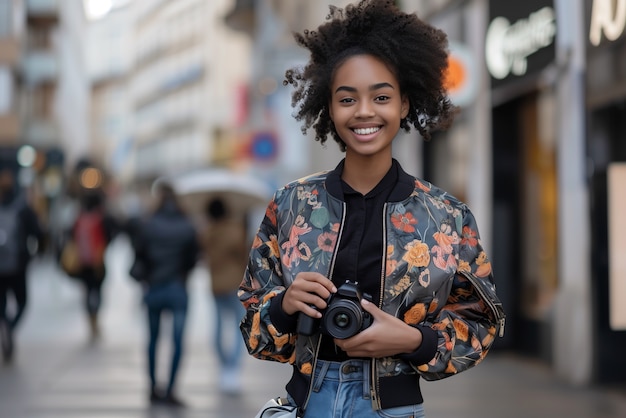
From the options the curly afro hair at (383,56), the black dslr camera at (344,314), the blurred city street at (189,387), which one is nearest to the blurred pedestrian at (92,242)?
the blurred city street at (189,387)

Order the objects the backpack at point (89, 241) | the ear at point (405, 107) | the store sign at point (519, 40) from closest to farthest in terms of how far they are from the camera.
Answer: the ear at point (405, 107) → the store sign at point (519, 40) → the backpack at point (89, 241)

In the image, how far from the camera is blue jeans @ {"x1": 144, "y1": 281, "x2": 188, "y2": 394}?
985 cm

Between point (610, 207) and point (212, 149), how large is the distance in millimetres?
71816

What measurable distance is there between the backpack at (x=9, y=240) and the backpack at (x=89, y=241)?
3.30m

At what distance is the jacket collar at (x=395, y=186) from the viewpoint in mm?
3281

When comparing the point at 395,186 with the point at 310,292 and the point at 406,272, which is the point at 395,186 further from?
the point at 310,292

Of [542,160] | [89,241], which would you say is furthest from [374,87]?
[89,241]

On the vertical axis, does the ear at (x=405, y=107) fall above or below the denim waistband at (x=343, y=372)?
above

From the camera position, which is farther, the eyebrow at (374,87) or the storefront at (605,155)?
the storefront at (605,155)

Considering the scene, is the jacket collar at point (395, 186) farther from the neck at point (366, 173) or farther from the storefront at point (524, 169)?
the storefront at point (524, 169)

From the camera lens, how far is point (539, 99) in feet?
43.2

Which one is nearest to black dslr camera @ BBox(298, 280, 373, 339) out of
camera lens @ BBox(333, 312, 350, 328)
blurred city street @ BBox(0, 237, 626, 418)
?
camera lens @ BBox(333, 312, 350, 328)

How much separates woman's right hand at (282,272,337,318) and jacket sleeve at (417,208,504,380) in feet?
1.12

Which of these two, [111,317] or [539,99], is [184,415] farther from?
[111,317]
